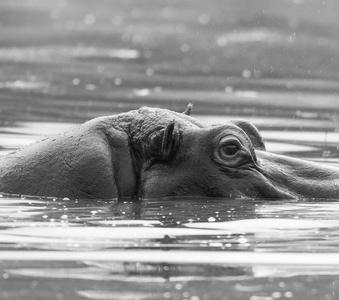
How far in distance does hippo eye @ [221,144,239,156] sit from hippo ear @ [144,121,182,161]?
351 mm

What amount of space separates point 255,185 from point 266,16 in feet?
75.3

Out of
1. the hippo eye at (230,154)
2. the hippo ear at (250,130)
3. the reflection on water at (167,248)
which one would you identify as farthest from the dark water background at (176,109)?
the hippo ear at (250,130)

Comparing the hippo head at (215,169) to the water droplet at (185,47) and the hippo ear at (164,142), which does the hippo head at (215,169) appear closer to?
the hippo ear at (164,142)

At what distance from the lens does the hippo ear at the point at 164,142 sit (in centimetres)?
943

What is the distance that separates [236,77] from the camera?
75.0 feet

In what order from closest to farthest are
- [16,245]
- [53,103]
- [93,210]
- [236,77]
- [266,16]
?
[16,245] < [93,210] < [53,103] < [236,77] < [266,16]

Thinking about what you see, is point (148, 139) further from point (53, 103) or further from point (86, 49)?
point (86, 49)

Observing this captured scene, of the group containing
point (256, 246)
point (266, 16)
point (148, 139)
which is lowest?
point (256, 246)

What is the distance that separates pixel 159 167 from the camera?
9570 mm

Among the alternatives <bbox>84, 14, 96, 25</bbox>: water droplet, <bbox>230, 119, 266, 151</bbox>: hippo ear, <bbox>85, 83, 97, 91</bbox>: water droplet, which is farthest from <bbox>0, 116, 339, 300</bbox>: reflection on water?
<bbox>84, 14, 96, 25</bbox>: water droplet

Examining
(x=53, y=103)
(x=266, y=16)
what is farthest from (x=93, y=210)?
(x=266, y=16)

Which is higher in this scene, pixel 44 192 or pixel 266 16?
pixel 266 16

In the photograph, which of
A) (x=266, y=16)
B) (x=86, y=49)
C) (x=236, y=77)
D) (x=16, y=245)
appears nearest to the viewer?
(x=16, y=245)

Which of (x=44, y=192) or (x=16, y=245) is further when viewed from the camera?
(x=44, y=192)
